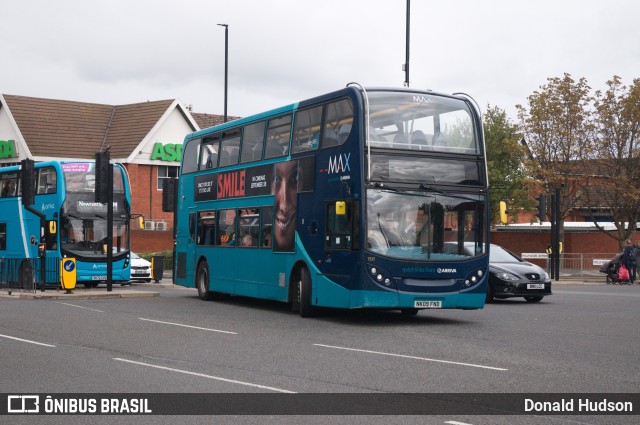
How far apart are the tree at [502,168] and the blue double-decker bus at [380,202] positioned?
134 ft

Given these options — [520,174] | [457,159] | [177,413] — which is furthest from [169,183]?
[520,174]

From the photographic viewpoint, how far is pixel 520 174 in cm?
6069

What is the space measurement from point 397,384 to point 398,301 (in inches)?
268

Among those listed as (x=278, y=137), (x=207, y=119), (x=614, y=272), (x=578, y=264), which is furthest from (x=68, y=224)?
(x=207, y=119)

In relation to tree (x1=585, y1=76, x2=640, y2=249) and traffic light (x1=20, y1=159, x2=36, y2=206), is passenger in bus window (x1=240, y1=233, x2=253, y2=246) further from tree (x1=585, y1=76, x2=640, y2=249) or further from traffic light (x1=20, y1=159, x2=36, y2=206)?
tree (x1=585, y1=76, x2=640, y2=249)

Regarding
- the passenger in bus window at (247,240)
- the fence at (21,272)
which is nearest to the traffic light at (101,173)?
the fence at (21,272)

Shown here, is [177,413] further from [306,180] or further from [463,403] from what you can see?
[306,180]

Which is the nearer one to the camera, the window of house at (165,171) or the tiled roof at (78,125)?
the tiled roof at (78,125)

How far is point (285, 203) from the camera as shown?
19859 millimetres

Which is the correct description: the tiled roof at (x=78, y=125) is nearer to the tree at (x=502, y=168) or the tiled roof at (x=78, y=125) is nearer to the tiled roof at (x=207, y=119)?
the tiled roof at (x=207, y=119)

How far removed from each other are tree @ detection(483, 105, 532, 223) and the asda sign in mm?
18898

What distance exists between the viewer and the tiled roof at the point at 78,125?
5591 cm

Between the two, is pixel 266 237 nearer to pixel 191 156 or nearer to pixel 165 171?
pixel 191 156

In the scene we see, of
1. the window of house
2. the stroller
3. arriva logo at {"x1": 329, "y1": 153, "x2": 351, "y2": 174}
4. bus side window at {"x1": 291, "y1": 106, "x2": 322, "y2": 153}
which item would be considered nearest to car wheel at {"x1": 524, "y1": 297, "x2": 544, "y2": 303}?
bus side window at {"x1": 291, "y1": 106, "x2": 322, "y2": 153}
